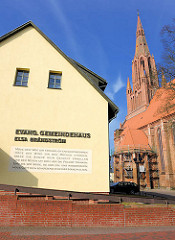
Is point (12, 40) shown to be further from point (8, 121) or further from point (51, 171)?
point (51, 171)

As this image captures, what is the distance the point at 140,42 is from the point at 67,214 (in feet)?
249

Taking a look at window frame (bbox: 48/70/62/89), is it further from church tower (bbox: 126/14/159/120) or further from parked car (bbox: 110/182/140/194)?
church tower (bbox: 126/14/159/120)

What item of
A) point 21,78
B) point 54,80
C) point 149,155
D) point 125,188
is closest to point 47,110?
point 54,80

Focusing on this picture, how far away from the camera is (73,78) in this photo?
1038cm

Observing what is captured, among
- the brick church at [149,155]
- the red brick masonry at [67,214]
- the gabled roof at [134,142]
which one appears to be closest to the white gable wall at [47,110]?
the red brick masonry at [67,214]

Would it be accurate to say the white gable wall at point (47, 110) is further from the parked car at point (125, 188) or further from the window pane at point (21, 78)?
the parked car at point (125, 188)

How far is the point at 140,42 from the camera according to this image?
69125 mm

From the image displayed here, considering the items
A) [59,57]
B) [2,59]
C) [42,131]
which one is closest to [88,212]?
[42,131]

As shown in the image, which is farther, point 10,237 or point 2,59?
point 2,59

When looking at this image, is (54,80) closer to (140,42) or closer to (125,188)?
(125,188)

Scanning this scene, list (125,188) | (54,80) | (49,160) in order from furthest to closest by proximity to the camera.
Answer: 1. (125,188)
2. (54,80)
3. (49,160)

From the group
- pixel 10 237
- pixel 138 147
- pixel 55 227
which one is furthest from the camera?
pixel 138 147

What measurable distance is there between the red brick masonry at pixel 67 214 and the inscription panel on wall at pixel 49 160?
236 cm

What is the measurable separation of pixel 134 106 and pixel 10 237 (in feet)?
194
